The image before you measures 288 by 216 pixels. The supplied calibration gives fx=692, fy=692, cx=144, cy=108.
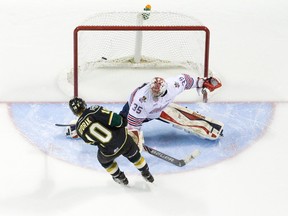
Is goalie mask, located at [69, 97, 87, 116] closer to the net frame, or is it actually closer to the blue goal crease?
the blue goal crease

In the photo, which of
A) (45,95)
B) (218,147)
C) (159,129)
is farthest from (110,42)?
(218,147)

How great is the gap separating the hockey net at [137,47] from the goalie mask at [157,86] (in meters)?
1.41

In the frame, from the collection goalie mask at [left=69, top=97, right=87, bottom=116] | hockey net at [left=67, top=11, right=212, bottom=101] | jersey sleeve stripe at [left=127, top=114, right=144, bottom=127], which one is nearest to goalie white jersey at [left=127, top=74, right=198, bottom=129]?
jersey sleeve stripe at [left=127, top=114, right=144, bottom=127]

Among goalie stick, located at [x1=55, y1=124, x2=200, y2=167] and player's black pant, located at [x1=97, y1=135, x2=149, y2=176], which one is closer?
player's black pant, located at [x1=97, y1=135, x2=149, y2=176]

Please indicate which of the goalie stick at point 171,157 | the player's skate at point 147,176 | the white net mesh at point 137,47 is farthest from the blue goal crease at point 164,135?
the white net mesh at point 137,47

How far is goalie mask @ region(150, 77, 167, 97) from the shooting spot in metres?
5.54

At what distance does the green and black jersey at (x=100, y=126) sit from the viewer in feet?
16.7

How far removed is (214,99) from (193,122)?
0.84 meters

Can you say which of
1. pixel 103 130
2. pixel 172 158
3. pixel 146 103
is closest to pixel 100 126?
pixel 103 130

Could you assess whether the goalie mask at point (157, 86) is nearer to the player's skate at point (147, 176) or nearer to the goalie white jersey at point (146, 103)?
the goalie white jersey at point (146, 103)

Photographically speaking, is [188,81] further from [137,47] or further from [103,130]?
[137,47]

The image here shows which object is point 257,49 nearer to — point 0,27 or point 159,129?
point 159,129

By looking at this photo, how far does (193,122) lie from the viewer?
6.08 metres

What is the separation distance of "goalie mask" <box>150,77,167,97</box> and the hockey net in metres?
1.41
